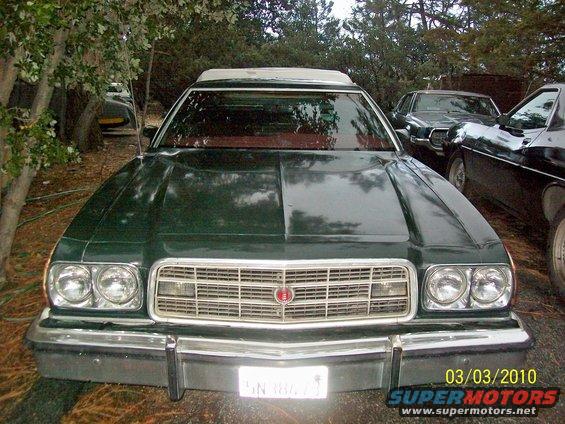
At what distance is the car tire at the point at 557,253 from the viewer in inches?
137

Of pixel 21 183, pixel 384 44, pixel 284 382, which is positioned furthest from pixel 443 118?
pixel 384 44

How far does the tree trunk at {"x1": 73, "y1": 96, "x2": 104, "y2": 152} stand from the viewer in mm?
A: 8859

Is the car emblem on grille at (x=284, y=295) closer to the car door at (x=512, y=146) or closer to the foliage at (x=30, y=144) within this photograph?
the foliage at (x=30, y=144)

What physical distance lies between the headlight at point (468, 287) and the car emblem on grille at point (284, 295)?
0.59 m

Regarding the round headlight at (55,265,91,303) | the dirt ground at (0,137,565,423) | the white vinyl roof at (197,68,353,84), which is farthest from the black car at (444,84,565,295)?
the round headlight at (55,265,91,303)

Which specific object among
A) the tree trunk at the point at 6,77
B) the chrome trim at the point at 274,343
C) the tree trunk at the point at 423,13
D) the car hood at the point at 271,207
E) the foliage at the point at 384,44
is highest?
the tree trunk at the point at 423,13

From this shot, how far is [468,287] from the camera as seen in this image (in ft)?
6.68

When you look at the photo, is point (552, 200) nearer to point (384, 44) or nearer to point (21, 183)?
point (21, 183)

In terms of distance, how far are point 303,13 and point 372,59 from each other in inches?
353

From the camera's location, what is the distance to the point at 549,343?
299cm

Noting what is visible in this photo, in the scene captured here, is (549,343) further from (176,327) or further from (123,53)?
(123,53)

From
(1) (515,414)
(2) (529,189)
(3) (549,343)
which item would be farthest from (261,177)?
(2) (529,189)

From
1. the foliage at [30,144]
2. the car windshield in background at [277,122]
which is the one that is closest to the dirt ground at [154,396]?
the foliage at [30,144]

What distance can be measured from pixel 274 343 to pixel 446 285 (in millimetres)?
787
